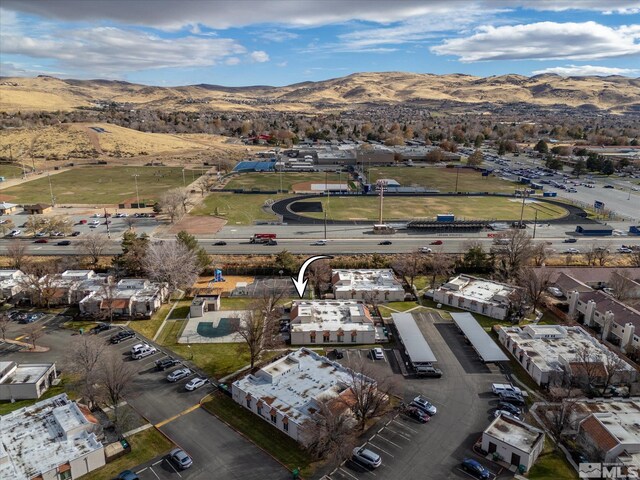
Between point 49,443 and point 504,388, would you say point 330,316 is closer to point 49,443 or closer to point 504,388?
point 504,388

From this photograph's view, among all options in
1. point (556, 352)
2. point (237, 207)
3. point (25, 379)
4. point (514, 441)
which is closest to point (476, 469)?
point (514, 441)

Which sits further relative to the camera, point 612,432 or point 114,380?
point 114,380

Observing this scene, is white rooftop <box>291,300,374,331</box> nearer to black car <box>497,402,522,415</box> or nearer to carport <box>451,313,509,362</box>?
carport <box>451,313,509,362</box>

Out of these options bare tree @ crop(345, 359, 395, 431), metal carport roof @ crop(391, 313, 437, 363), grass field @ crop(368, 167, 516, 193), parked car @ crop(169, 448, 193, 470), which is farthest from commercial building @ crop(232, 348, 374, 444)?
Answer: grass field @ crop(368, 167, 516, 193)

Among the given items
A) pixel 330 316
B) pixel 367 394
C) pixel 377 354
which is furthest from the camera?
pixel 330 316

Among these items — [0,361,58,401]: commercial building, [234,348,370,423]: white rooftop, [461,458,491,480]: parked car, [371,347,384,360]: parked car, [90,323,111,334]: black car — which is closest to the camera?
[461,458,491,480]: parked car

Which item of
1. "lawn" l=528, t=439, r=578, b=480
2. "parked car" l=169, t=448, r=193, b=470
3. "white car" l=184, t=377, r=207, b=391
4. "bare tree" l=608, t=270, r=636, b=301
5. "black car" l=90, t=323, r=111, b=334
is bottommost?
"lawn" l=528, t=439, r=578, b=480

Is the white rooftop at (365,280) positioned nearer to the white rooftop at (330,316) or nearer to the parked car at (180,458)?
the white rooftop at (330,316)
